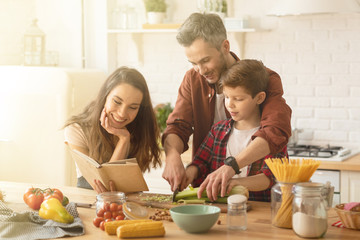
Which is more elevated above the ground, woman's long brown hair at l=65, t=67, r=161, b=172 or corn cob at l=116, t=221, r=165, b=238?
woman's long brown hair at l=65, t=67, r=161, b=172

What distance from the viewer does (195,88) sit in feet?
10.1

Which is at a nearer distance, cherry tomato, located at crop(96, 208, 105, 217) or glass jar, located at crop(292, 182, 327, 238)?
glass jar, located at crop(292, 182, 327, 238)

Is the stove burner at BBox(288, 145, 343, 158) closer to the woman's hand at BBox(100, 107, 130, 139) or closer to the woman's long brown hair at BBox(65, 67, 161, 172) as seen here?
the woman's long brown hair at BBox(65, 67, 161, 172)

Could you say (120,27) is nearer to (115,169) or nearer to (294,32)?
(294,32)

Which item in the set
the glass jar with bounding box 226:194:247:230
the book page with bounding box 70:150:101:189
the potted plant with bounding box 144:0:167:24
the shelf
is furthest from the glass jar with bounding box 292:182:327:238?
the potted plant with bounding box 144:0:167:24

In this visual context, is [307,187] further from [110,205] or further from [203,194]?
[110,205]

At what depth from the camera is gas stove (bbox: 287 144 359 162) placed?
397 cm

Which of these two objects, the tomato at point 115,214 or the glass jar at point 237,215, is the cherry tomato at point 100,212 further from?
A: the glass jar at point 237,215

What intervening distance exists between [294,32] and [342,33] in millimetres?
376

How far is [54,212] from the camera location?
2219mm

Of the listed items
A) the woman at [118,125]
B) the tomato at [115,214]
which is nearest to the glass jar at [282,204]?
the tomato at [115,214]

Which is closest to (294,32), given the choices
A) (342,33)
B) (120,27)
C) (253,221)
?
(342,33)

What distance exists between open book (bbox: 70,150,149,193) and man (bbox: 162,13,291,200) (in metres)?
0.17

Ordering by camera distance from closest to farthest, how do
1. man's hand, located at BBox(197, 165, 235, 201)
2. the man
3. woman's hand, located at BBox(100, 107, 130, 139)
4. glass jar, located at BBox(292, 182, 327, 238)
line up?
glass jar, located at BBox(292, 182, 327, 238)
man's hand, located at BBox(197, 165, 235, 201)
the man
woman's hand, located at BBox(100, 107, 130, 139)
